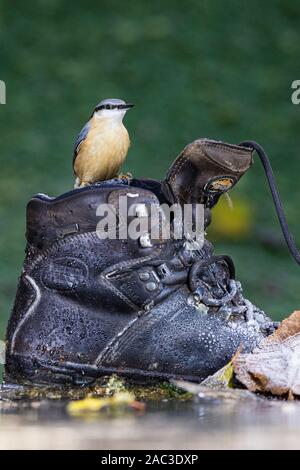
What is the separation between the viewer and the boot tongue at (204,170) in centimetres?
275

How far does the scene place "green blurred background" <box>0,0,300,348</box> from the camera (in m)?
7.50

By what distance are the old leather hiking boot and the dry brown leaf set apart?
0.46ft

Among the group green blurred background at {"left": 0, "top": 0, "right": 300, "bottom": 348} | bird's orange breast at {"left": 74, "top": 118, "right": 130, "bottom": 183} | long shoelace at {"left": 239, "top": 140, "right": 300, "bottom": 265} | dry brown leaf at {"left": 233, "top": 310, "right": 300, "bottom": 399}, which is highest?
green blurred background at {"left": 0, "top": 0, "right": 300, "bottom": 348}

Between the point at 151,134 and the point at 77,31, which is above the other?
the point at 77,31

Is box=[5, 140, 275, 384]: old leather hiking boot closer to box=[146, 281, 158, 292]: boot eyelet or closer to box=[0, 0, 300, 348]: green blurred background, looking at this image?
box=[146, 281, 158, 292]: boot eyelet

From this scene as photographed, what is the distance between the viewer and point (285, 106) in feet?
28.6

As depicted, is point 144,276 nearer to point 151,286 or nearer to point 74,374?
point 151,286

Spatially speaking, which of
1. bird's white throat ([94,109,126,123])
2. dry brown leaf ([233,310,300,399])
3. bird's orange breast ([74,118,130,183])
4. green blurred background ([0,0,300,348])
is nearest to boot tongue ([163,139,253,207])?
dry brown leaf ([233,310,300,399])

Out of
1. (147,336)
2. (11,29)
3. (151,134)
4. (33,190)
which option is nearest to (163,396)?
(147,336)

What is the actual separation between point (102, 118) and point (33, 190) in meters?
3.05

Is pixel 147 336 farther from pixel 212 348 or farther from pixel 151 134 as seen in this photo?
pixel 151 134

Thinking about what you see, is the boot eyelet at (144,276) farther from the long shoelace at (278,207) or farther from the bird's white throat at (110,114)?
the bird's white throat at (110,114)

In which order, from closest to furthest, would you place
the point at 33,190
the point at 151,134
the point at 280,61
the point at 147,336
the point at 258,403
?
1. the point at 258,403
2. the point at 147,336
3. the point at 33,190
4. the point at 151,134
5. the point at 280,61

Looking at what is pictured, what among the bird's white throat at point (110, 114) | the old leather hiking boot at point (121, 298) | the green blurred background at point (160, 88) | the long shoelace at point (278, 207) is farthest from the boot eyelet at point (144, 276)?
the green blurred background at point (160, 88)
